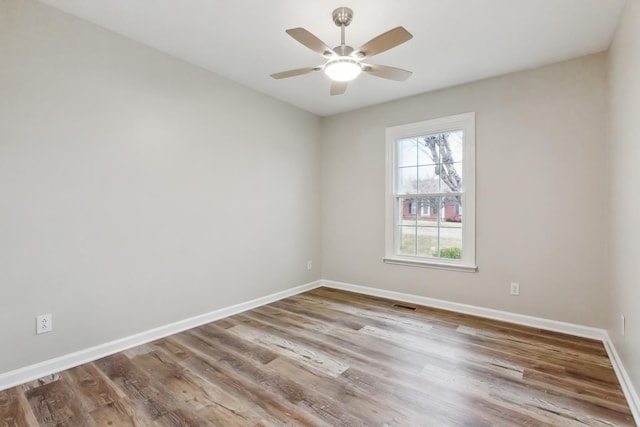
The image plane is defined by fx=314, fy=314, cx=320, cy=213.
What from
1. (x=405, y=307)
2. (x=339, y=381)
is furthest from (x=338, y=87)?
(x=405, y=307)

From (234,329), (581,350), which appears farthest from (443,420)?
(234,329)

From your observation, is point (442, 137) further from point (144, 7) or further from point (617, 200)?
point (144, 7)

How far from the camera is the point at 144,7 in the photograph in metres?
2.24

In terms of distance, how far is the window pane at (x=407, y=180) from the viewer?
3953mm

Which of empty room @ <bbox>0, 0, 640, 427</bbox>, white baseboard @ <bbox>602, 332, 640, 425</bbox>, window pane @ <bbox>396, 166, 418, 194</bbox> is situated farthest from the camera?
window pane @ <bbox>396, 166, 418, 194</bbox>

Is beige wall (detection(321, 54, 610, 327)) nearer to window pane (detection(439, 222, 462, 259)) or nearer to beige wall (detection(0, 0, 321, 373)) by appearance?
window pane (detection(439, 222, 462, 259))

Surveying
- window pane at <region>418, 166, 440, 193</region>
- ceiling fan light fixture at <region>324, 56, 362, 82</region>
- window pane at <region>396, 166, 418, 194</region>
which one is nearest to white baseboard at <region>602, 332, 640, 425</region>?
window pane at <region>418, 166, 440, 193</region>

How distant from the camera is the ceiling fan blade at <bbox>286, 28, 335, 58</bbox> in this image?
184cm

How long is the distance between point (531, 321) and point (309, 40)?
10.6 feet

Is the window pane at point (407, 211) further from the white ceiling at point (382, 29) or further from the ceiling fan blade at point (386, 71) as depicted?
the ceiling fan blade at point (386, 71)

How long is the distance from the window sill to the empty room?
3 centimetres

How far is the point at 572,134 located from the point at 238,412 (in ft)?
11.6

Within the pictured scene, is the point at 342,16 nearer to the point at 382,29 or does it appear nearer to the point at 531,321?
the point at 382,29

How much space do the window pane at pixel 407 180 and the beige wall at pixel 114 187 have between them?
1.71 metres
